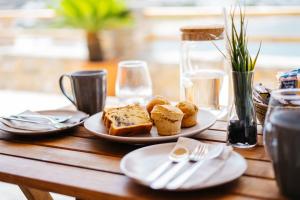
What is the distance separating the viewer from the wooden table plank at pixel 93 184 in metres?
0.78

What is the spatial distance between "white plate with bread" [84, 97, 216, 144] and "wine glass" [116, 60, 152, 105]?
254 mm

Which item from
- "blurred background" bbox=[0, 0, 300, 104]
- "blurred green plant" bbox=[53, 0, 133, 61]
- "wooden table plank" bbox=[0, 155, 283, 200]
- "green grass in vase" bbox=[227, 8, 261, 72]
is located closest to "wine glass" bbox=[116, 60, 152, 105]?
"green grass in vase" bbox=[227, 8, 261, 72]

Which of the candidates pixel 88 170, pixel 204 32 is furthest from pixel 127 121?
pixel 204 32

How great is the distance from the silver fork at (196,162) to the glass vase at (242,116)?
0.12m

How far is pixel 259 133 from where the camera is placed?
1127 mm

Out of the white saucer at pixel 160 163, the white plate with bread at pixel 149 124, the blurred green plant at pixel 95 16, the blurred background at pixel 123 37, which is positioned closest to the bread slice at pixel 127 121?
the white plate with bread at pixel 149 124

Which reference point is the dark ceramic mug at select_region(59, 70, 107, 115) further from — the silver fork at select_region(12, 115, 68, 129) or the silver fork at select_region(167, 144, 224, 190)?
the silver fork at select_region(167, 144, 224, 190)

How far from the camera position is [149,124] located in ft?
3.57

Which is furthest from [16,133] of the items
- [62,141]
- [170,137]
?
[170,137]

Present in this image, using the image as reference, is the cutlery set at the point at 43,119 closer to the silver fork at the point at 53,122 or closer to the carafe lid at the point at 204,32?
the silver fork at the point at 53,122

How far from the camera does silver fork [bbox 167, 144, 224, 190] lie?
78 cm

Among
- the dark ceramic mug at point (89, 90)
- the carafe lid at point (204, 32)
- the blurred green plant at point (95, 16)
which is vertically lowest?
the dark ceramic mug at point (89, 90)

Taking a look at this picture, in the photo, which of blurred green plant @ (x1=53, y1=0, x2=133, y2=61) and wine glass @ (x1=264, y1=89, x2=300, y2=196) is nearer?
wine glass @ (x1=264, y1=89, x2=300, y2=196)

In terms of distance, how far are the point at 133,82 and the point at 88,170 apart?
56 cm
